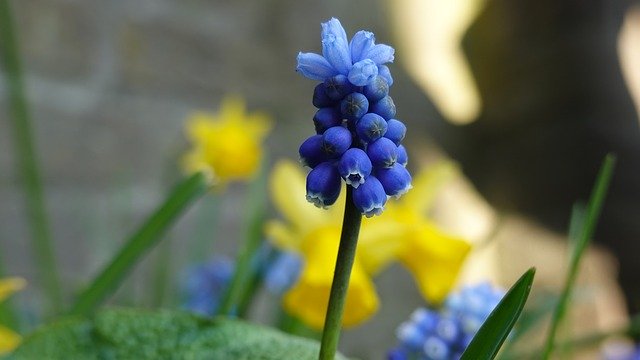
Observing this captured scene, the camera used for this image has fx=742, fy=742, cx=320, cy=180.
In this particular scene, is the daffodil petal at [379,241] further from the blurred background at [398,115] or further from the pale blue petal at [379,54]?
the blurred background at [398,115]

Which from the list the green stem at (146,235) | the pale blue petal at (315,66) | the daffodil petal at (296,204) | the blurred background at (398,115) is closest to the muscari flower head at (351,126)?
the pale blue petal at (315,66)

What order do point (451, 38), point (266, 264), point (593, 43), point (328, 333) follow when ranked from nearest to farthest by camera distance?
point (328, 333), point (266, 264), point (593, 43), point (451, 38)

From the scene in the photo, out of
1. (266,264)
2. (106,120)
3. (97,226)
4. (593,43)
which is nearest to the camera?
(266,264)

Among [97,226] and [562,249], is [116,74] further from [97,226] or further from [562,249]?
[562,249]

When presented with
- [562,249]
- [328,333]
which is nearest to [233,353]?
[328,333]

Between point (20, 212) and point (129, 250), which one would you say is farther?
point (20, 212)

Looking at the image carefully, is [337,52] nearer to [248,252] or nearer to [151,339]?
[151,339]
